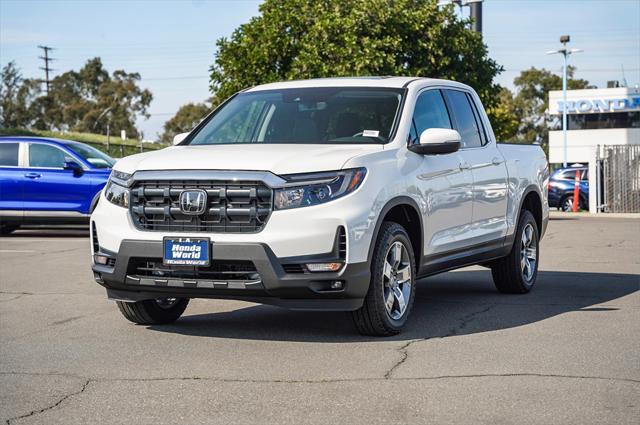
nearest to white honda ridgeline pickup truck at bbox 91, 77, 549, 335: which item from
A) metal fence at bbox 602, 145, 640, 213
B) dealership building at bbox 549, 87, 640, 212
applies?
metal fence at bbox 602, 145, 640, 213

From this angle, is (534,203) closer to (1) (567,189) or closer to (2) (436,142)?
(2) (436,142)

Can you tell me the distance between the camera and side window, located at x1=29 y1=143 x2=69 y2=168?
1856 cm

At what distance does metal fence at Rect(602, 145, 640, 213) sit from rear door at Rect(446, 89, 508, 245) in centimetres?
2135

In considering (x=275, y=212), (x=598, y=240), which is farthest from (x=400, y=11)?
(x=275, y=212)

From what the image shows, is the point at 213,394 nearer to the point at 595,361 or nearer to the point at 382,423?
the point at 382,423

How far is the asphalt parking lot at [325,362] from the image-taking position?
5.37 meters

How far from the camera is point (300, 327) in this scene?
26.6 feet

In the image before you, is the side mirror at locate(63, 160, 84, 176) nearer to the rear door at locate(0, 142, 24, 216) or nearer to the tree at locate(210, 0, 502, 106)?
the rear door at locate(0, 142, 24, 216)

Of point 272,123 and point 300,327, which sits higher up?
point 272,123

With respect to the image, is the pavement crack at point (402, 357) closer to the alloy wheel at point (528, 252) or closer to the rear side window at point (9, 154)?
the alloy wheel at point (528, 252)

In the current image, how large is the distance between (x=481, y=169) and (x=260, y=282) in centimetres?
303

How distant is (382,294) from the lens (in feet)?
24.3

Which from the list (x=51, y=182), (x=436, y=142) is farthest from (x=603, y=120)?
(x=436, y=142)

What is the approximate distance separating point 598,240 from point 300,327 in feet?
35.2
